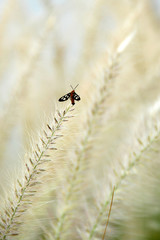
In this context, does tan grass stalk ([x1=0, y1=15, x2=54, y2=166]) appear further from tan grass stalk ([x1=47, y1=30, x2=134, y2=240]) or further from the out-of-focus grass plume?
tan grass stalk ([x1=47, y1=30, x2=134, y2=240])

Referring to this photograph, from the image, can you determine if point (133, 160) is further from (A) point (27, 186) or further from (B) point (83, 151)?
(A) point (27, 186)

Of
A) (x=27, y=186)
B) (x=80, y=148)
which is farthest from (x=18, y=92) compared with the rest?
(x=27, y=186)

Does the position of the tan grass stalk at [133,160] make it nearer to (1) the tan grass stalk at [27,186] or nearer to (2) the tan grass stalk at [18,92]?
(1) the tan grass stalk at [27,186]

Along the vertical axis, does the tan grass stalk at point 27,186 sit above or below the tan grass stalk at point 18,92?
below

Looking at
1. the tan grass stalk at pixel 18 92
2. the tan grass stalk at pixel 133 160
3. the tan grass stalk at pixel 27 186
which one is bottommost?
the tan grass stalk at pixel 133 160

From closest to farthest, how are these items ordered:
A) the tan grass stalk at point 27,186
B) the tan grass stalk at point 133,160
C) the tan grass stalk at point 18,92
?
the tan grass stalk at point 27,186 < the tan grass stalk at point 133,160 < the tan grass stalk at point 18,92

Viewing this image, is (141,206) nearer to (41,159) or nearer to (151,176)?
(151,176)

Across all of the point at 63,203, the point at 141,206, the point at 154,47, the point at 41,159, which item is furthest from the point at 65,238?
the point at 154,47

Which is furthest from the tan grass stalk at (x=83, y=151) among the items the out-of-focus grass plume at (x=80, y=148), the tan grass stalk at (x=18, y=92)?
the tan grass stalk at (x=18, y=92)
